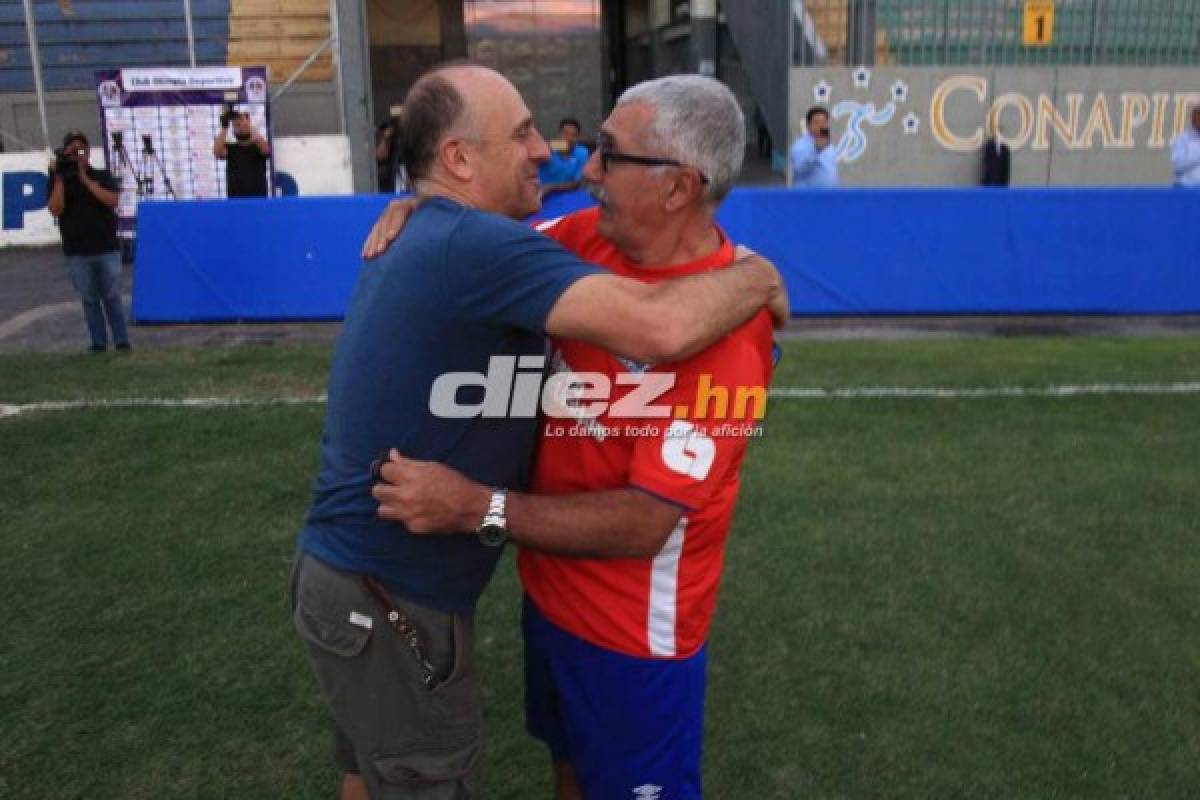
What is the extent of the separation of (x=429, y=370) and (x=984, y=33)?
2044 cm

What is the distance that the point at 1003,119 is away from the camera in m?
20.0

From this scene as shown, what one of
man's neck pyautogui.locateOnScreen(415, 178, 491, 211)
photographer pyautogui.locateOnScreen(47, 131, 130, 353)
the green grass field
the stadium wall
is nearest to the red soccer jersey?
man's neck pyautogui.locateOnScreen(415, 178, 491, 211)

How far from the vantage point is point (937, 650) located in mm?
4598

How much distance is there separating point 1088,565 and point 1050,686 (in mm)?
1292

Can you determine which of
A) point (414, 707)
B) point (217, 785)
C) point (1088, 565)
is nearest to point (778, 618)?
point (1088, 565)

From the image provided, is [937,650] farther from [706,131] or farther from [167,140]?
[167,140]

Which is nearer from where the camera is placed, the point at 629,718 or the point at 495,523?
the point at 495,523

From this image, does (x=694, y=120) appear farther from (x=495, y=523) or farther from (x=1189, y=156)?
(x=1189, y=156)

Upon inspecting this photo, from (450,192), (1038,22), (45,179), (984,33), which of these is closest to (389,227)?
(450,192)

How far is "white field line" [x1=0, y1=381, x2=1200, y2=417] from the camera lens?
27.0ft

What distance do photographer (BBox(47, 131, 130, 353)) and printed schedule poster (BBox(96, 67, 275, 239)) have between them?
723 centimetres

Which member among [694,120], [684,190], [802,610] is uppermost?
[694,120]

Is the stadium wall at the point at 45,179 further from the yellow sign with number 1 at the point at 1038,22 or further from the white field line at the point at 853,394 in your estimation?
the yellow sign with number 1 at the point at 1038,22

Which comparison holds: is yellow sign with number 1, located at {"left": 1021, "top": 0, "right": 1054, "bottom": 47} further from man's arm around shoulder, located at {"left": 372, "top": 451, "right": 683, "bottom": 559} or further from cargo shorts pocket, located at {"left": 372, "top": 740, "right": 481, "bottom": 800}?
cargo shorts pocket, located at {"left": 372, "top": 740, "right": 481, "bottom": 800}
